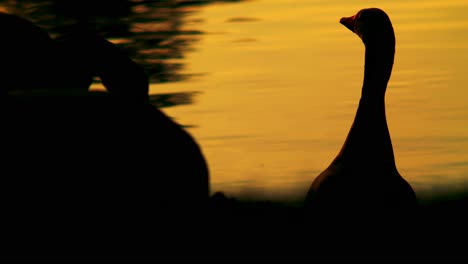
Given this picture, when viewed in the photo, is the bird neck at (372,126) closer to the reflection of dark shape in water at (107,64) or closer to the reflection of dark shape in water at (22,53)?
the reflection of dark shape in water at (107,64)

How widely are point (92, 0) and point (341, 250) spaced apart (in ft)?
34.1

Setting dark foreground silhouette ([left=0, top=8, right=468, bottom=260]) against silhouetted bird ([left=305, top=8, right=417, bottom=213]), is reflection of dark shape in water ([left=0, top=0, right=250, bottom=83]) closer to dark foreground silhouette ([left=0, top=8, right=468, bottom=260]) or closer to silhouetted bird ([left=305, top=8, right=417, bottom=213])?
silhouetted bird ([left=305, top=8, right=417, bottom=213])

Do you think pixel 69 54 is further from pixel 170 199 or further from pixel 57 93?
pixel 170 199

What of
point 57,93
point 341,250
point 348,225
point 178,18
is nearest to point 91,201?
point 57,93

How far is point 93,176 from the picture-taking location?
171 inches

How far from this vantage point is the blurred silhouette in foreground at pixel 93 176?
14.2ft

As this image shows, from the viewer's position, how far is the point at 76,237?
4.32 meters

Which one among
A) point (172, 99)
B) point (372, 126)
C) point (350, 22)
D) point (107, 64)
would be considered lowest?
point (172, 99)

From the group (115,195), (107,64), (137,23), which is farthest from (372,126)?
(137,23)

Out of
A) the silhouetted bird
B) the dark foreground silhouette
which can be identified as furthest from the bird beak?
the dark foreground silhouette

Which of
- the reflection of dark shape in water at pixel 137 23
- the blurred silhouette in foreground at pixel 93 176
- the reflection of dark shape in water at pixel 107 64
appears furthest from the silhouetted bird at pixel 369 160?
the reflection of dark shape in water at pixel 137 23

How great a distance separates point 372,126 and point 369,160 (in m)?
0.31

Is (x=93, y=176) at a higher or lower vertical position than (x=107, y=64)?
lower

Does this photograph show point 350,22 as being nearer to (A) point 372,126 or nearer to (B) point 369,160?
(A) point 372,126
